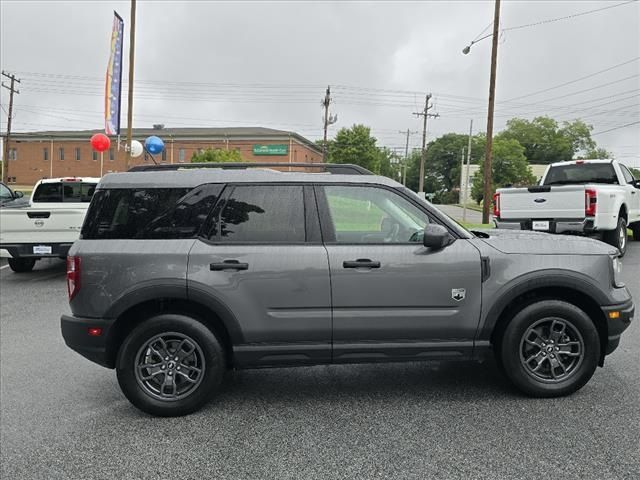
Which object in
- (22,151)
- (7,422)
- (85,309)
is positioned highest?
(22,151)

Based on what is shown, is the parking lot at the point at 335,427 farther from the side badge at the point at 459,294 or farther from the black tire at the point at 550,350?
the side badge at the point at 459,294

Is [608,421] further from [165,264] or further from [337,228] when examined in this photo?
[165,264]

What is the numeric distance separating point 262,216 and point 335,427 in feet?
5.28

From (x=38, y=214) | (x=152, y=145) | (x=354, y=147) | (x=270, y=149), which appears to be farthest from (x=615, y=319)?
(x=270, y=149)

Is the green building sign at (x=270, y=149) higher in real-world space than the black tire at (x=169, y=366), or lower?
higher

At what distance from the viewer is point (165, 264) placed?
375 cm

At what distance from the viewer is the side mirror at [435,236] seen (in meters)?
3.74

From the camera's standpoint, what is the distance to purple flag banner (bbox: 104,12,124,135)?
817 inches

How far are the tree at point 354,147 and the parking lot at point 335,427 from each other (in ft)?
190

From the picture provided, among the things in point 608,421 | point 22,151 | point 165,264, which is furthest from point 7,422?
point 22,151

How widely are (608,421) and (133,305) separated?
11.3ft

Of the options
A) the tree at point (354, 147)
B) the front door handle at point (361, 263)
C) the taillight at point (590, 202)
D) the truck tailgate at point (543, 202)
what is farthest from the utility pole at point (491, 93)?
the tree at point (354, 147)

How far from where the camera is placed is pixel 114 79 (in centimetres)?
2091

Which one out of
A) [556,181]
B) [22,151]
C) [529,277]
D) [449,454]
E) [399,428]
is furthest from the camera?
[22,151]
